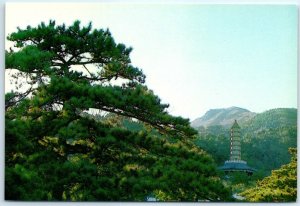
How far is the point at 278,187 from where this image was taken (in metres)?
7.00

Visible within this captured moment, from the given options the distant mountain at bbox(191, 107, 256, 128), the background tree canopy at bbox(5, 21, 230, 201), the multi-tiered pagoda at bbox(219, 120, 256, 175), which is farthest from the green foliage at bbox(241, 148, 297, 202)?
the distant mountain at bbox(191, 107, 256, 128)

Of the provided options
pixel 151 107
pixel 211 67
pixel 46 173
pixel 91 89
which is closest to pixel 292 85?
pixel 211 67

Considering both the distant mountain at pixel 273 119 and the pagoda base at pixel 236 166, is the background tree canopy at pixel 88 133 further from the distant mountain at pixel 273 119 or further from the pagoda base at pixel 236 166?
the distant mountain at pixel 273 119

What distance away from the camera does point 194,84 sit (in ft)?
23.1

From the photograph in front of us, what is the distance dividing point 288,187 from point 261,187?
9.0 inches

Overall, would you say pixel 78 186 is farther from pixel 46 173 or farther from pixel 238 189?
pixel 238 189

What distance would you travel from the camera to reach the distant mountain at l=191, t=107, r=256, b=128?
6.95 m

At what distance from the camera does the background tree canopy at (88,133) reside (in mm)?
6977

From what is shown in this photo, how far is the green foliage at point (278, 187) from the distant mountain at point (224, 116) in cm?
49

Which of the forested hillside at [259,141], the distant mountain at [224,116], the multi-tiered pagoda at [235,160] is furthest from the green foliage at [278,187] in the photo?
the distant mountain at [224,116]

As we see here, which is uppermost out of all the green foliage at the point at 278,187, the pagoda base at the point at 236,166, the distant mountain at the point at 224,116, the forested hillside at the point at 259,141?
the distant mountain at the point at 224,116

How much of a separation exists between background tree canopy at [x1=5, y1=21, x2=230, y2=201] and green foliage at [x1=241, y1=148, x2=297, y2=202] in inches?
11.2

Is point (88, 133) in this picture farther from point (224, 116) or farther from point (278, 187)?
point (278, 187)

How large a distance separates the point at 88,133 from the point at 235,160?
129cm
